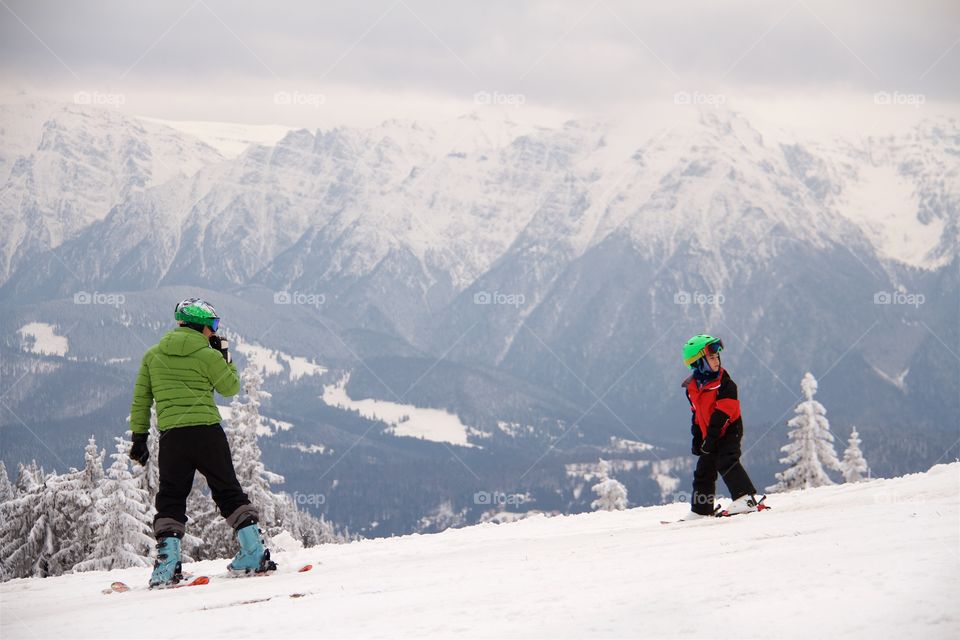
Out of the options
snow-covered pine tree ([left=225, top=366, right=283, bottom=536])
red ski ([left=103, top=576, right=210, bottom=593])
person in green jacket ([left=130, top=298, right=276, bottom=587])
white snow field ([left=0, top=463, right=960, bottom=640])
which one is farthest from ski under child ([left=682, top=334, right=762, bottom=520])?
snow-covered pine tree ([left=225, top=366, right=283, bottom=536])

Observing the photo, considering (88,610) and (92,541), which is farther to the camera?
(92,541)

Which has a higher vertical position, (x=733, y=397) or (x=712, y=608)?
(x=733, y=397)

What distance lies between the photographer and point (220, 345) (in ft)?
38.5

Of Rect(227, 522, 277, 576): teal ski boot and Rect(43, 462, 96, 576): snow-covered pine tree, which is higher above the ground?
Rect(43, 462, 96, 576): snow-covered pine tree

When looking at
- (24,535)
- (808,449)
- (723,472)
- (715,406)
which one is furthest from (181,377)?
(808,449)

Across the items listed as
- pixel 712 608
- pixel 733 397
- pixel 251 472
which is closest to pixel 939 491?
pixel 733 397

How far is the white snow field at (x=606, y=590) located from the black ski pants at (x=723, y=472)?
29.8 inches

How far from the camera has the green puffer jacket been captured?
450 inches

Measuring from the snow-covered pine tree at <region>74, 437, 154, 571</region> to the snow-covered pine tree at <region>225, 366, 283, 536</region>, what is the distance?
3.49 meters

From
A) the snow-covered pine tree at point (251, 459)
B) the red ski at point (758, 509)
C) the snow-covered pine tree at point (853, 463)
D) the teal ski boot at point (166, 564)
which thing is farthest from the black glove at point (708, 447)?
the snow-covered pine tree at point (853, 463)

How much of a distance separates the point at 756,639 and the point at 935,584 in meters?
1.62

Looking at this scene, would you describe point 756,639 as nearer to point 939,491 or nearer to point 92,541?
point 939,491

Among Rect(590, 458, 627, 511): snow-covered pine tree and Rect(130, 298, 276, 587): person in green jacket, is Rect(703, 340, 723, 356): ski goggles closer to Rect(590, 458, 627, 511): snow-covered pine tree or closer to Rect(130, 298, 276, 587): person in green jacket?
Rect(130, 298, 276, 587): person in green jacket

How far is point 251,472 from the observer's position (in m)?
38.1
